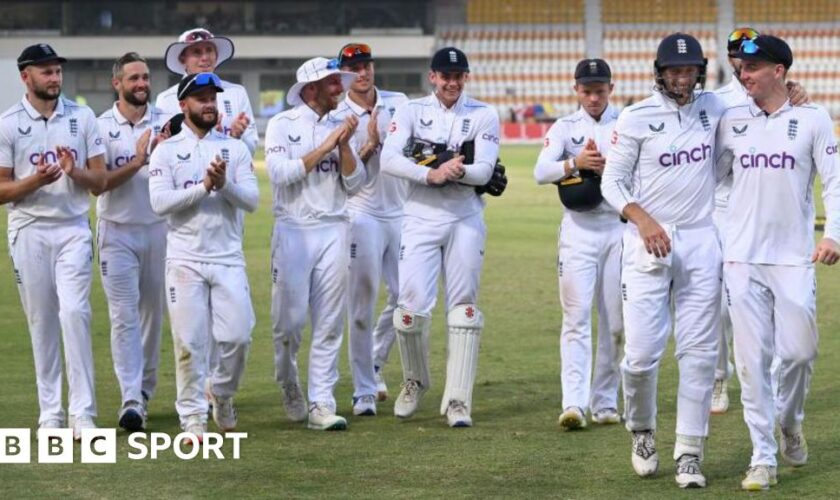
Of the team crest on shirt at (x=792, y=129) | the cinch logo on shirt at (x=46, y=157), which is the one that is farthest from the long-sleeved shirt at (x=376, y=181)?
the team crest on shirt at (x=792, y=129)

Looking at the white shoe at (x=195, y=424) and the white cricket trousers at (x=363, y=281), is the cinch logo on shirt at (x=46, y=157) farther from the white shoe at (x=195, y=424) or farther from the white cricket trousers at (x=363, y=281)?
the white cricket trousers at (x=363, y=281)

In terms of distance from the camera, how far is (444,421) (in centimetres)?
1010

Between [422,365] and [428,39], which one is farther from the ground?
[428,39]

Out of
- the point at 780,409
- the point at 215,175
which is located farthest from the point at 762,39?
the point at 215,175

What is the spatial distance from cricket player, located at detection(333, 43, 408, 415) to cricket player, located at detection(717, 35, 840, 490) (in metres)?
3.28

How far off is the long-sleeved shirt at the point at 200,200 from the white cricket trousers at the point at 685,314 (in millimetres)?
2551

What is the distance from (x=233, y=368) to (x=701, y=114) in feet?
10.6

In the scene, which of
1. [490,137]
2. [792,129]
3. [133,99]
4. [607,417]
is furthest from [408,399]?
[792,129]

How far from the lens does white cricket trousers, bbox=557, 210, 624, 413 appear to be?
9.96 m

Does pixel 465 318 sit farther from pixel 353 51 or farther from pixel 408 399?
pixel 353 51

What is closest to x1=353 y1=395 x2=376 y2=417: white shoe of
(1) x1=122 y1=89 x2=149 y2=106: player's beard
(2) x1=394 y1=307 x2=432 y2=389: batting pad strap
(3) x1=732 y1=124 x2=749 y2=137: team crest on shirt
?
(2) x1=394 y1=307 x2=432 y2=389: batting pad strap

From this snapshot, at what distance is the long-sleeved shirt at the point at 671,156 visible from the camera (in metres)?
8.07

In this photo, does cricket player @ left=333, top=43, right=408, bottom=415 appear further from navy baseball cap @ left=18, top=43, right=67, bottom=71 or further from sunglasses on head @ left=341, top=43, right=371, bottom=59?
navy baseball cap @ left=18, top=43, right=67, bottom=71

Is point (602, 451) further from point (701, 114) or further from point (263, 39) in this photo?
point (263, 39)
